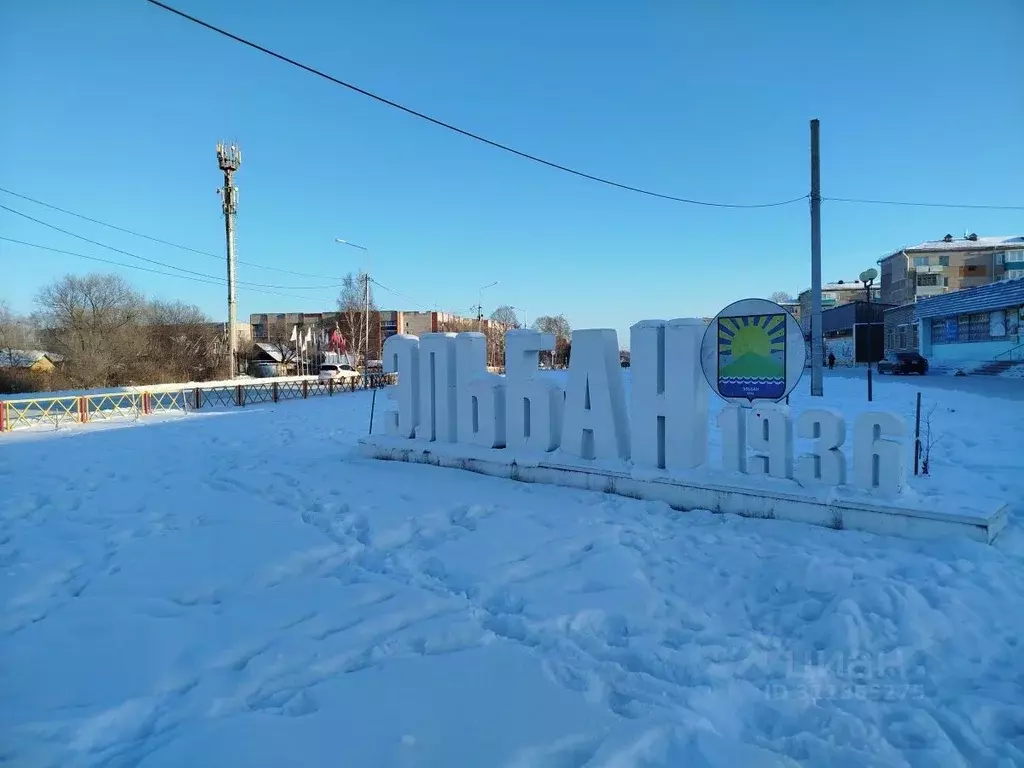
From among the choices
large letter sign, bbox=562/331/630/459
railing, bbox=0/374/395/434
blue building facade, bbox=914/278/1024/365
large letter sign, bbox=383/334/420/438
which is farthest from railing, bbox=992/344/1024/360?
large letter sign, bbox=383/334/420/438

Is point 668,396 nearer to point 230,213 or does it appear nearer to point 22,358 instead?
point 230,213

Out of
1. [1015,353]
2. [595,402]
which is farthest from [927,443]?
[1015,353]

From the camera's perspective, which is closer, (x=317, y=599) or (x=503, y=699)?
(x=503, y=699)

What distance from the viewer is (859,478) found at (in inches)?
242

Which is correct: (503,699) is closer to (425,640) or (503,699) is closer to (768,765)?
(425,640)

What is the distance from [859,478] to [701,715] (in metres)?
4.20

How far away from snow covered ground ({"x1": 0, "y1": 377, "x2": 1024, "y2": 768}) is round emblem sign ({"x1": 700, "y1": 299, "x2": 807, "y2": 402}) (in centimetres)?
173

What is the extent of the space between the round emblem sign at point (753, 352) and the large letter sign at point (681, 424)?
0.01 m

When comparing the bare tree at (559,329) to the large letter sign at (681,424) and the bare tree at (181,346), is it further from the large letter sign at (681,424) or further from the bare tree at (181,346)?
the large letter sign at (681,424)

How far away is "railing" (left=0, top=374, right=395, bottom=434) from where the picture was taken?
59.6 feet

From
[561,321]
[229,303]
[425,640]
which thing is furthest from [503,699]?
[561,321]

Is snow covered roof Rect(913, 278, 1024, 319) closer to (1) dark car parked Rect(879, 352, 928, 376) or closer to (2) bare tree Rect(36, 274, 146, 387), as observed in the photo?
(1) dark car parked Rect(879, 352, 928, 376)

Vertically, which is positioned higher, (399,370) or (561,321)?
(561,321)

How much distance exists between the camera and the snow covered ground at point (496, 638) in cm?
280
